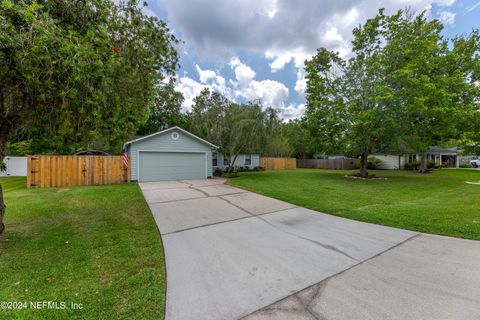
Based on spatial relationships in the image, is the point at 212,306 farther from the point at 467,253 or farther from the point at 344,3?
the point at 344,3

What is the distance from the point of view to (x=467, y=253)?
3100 millimetres

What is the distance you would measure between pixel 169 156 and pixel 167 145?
0.73 m

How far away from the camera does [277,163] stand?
26.2m

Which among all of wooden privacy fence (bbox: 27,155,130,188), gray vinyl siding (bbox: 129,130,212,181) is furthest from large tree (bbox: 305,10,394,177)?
wooden privacy fence (bbox: 27,155,130,188)

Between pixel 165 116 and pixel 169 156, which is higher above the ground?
pixel 165 116

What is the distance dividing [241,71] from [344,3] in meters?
7.86

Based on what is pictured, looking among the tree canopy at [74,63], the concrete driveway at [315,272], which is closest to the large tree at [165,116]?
the tree canopy at [74,63]

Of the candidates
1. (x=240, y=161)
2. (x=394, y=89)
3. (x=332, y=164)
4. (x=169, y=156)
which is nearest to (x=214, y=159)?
(x=240, y=161)

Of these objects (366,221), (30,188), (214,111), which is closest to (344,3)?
(214,111)

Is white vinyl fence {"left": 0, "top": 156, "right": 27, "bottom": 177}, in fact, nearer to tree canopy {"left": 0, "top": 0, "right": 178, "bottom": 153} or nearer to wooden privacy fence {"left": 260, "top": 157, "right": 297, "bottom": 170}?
tree canopy {"left": 0, "top": 0, "right": 178, "bottom": 153}

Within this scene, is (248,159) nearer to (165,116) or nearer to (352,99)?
(165,116)

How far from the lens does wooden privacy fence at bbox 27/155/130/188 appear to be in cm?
973

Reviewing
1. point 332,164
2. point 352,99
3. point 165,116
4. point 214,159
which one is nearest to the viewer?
point 352,99

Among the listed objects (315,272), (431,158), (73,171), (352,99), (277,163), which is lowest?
(315,272)
